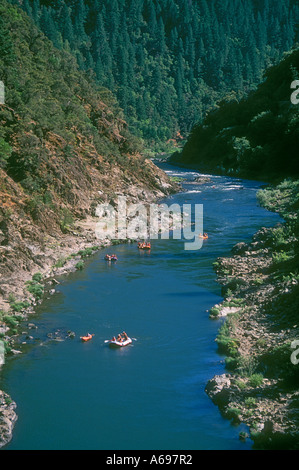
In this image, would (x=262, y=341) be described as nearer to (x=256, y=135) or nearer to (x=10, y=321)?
(x=10, y=321)

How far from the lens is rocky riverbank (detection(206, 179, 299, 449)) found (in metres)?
23.3

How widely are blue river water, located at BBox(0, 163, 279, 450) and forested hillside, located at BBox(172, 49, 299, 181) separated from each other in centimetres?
5040

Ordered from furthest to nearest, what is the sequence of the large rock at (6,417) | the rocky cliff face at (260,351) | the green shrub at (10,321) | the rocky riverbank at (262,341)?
the green shrub at (10,321) < the rocky riverbank at (262,341) < the rocky cliff face at (260,351) < the large rock at (6,417)

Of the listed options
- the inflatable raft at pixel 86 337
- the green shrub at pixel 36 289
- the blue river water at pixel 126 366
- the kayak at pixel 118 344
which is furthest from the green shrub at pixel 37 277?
the kayak at pixel 118 344

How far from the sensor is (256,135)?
10275cm

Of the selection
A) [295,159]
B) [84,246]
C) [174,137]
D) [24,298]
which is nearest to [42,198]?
[84,246]

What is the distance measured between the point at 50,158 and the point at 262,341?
31479 millimetres

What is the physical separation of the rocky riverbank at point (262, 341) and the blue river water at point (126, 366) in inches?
30.6

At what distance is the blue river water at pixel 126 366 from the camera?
22.9m

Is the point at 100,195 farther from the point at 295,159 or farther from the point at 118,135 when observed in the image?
the point at 295,159

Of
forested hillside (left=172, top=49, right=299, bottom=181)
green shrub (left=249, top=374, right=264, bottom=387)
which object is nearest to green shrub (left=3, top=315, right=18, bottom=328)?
green shrub (left=249, top=374, right=264, bottom=387)

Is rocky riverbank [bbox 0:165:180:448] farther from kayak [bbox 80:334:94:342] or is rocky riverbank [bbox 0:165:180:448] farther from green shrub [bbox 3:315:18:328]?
kayak [bbox 80:334:94:342]

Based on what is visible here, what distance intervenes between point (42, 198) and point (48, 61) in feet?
98.7

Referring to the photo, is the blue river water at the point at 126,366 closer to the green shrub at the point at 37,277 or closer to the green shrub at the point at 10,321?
the green shrub at the point at 10,321
